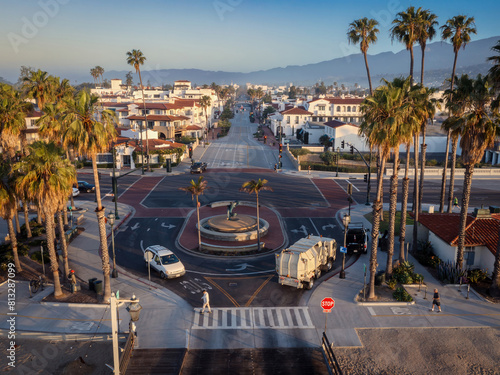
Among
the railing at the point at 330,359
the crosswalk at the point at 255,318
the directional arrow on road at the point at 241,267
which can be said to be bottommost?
the directional arrow on road at the point at 241,267

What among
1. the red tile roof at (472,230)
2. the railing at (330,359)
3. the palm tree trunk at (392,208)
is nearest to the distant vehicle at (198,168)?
the red tile roof at (472,230)

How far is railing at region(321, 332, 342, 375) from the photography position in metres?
14.8

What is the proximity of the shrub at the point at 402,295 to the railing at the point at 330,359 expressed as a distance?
22.6 ft

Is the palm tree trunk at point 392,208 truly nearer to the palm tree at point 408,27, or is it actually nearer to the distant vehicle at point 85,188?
the palm tree at point 408,27

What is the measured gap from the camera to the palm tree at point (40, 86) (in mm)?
34031

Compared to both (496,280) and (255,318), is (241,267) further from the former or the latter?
(496,280)

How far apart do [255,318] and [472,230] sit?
16.1 m

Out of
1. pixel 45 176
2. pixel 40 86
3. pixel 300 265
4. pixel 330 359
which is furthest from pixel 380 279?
pixel 40 86

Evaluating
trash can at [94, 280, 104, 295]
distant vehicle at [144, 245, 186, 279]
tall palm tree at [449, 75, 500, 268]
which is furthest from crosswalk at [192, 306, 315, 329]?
tall palm tree at [449, 75, 500, 268]

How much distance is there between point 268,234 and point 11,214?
19.1 meters

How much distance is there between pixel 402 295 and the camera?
72.6 ft

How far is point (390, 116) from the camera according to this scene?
20016mm

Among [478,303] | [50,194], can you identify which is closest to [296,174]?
[478,303]

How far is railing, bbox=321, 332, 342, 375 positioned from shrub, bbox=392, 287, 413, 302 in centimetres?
690
